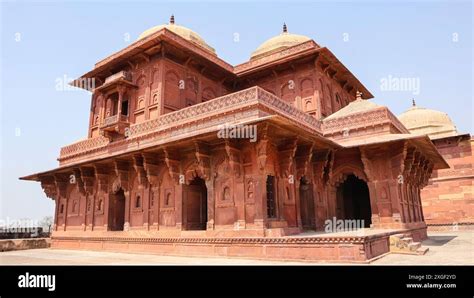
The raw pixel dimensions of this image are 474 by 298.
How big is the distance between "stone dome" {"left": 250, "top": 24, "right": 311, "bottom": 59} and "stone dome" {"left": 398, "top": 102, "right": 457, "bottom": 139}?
40.5 ft

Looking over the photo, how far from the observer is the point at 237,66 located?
1770cm

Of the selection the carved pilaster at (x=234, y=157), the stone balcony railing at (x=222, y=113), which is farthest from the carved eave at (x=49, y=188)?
the carved pilaster at (x=234, y=157)

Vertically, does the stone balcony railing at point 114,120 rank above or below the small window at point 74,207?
above

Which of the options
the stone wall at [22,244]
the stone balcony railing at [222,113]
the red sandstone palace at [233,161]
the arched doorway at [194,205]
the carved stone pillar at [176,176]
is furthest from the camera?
the stone wall at [22,244]

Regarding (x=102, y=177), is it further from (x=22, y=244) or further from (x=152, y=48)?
(x=22, y=244)

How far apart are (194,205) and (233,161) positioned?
2950 mm

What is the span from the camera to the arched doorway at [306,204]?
1173 centimetres

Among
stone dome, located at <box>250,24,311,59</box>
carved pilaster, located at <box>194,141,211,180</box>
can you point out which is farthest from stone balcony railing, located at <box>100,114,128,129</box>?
stone dome, located at <box>250,24,311,59</box>

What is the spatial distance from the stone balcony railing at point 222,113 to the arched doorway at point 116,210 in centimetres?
230

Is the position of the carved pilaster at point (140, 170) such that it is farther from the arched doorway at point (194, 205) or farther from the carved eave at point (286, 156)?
the carved eave at point (286, 156)

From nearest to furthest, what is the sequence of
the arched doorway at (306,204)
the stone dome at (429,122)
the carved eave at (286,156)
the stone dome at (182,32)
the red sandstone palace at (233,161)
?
the red sandstone palace at (233,161) → the carved eave at (286,156) → the arched doorway at (306,204) → the stone dome at (182,32) → the stone dome at (429,122)
